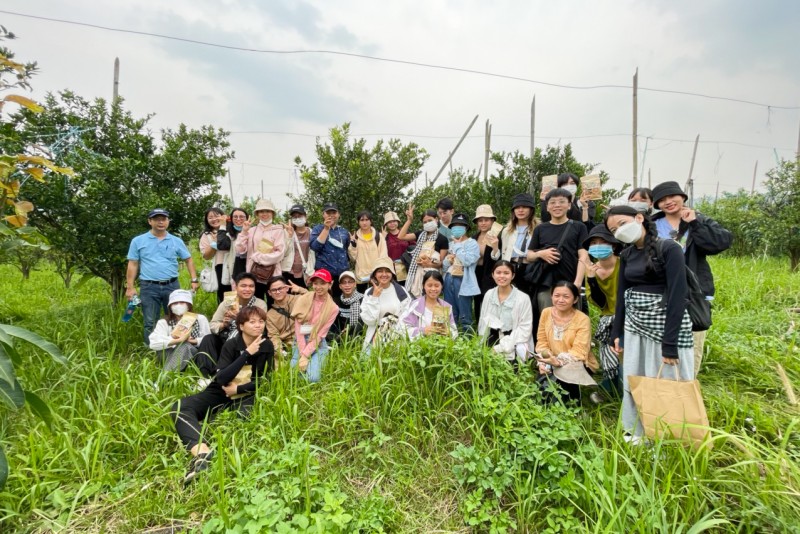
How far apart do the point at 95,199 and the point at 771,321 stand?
27.7ft

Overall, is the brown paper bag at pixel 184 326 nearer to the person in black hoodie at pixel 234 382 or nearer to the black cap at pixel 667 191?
the person in black hoodie at pixel 234 382

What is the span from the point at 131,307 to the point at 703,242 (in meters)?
5.99

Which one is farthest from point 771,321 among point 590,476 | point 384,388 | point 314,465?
point 314,465

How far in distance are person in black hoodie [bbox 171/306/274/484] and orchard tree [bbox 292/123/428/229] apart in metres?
3.02

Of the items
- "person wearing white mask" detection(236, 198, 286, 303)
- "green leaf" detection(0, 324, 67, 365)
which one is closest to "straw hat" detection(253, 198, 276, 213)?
"person wearing white mask" detection(236, 198, 286, 303)

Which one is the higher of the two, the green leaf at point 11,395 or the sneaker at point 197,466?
the green leaf at point 11,395

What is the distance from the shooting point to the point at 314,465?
2.45 m

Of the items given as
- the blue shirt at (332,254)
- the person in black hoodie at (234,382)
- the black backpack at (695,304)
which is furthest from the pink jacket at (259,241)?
the black backpack at (695,304)

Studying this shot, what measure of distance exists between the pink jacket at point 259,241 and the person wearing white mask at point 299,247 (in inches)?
6.1

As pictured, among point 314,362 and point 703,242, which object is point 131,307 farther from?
point 703,242

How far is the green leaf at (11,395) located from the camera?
6.30ft

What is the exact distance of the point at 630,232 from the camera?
2.62m

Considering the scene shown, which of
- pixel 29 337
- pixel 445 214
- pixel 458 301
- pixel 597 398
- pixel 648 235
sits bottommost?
pixel 597 398

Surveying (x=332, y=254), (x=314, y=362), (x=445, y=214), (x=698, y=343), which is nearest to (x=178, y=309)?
(x=314, y=362)
